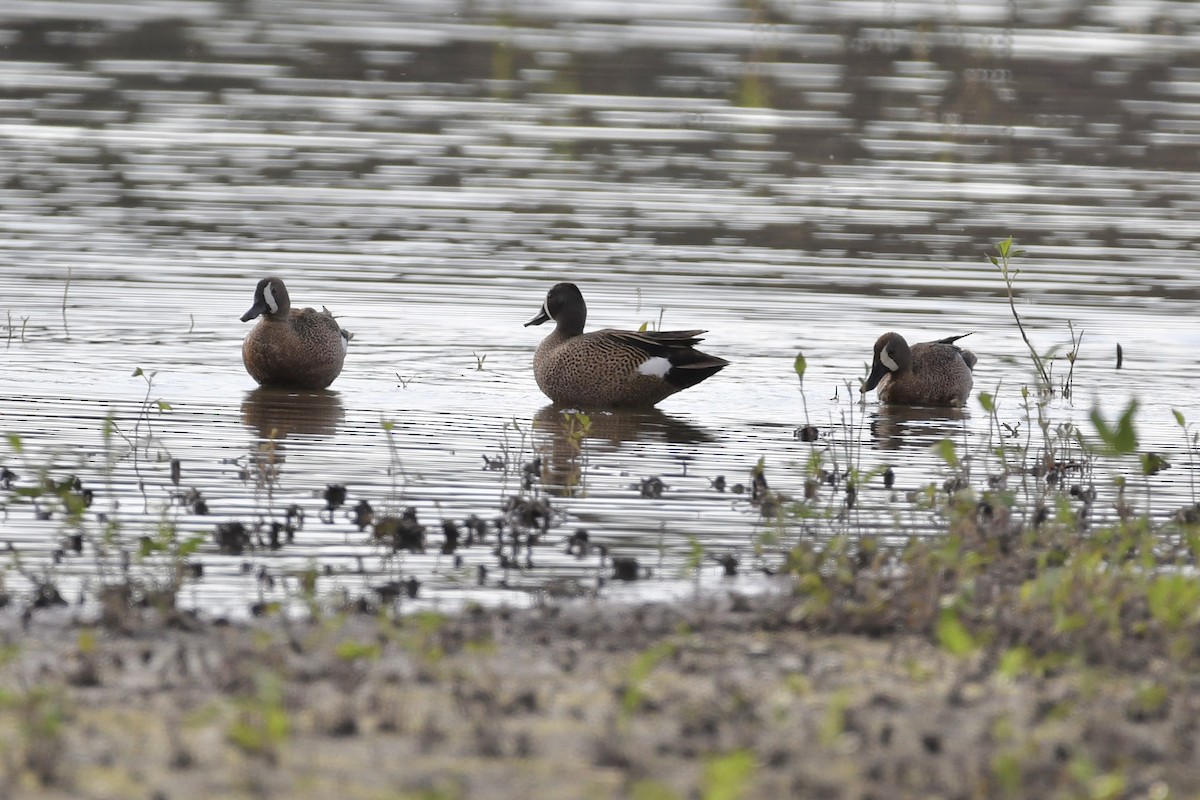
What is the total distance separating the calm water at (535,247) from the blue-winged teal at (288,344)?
21 centimetres

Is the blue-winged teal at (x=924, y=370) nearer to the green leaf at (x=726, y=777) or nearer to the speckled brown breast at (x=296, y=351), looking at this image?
the speckled brown breast at (x=296, y=351)

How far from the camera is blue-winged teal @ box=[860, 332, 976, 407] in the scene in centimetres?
1180

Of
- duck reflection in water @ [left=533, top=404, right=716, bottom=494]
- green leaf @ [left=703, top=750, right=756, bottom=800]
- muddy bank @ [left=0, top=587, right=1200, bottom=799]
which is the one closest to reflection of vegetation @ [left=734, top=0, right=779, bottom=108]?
duck reflection in water @ [left=533, top=404, right=716, bottom=494]

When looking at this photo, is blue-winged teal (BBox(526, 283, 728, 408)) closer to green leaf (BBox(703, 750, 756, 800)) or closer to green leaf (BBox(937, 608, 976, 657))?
green leaf (BBox(937, 608, 976, 657))

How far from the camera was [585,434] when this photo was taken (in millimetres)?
10648

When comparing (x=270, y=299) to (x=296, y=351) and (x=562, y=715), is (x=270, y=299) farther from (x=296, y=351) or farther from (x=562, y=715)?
(x=562, y=715)

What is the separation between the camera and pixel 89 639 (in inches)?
228

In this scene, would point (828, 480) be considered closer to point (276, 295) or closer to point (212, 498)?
point (212, 498)

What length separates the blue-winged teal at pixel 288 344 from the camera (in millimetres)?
11492

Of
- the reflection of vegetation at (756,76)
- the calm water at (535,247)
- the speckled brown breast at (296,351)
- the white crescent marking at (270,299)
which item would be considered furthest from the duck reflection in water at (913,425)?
the reflection of vegetation at (756,76)

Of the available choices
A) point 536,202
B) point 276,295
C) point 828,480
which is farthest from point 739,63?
point 828,480

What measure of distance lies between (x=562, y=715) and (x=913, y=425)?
6.10 m

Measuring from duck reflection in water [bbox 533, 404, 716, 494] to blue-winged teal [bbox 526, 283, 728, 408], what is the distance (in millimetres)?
109

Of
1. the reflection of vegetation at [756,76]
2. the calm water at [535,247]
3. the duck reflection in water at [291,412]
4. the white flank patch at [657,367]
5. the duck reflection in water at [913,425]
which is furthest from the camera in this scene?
the reflection of vegetation at [756,76]
